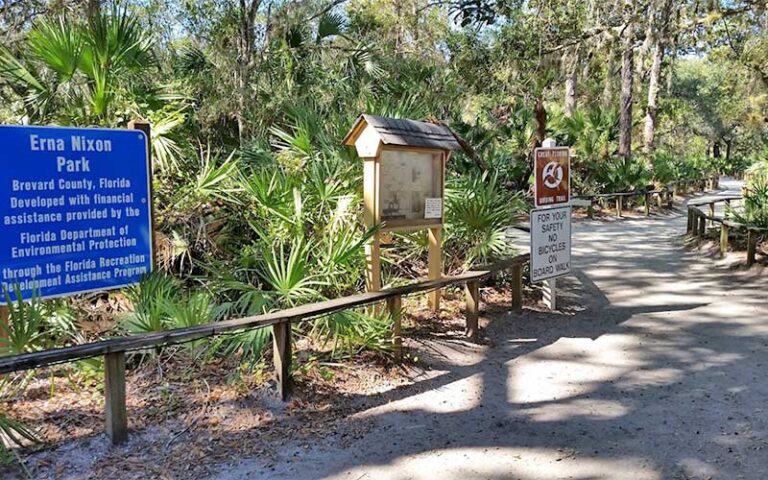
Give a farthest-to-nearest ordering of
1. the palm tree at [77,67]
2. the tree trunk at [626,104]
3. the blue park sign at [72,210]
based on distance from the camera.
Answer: the tree trunk at [626,104] < the palm tree at [77,67] < the blue park sign at [72,210]

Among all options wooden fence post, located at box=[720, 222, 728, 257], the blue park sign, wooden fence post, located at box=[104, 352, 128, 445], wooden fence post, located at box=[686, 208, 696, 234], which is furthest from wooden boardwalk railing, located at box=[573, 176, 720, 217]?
wooden fence post, located at box=[104, 352, 128, 445]

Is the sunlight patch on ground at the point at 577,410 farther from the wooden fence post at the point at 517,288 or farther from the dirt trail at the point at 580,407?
the wooden fence post at the point at 517,288

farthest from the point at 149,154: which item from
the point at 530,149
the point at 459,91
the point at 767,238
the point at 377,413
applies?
the point at 530,149

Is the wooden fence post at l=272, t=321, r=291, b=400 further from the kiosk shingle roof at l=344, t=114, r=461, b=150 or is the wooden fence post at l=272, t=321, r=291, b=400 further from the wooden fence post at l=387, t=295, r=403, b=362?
the kiosk shingle roof at l=344, t=114, r=461, b=150

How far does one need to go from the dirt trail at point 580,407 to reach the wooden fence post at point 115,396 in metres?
0.72

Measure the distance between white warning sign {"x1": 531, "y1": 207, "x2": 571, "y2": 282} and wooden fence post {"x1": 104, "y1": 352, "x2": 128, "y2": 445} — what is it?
4.75 m

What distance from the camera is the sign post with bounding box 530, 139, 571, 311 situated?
7.39 meters

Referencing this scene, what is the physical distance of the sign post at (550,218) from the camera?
24.3 ft

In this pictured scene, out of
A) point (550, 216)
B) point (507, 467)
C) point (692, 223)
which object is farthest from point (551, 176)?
point (692, 223)

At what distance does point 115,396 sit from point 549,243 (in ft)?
17.1

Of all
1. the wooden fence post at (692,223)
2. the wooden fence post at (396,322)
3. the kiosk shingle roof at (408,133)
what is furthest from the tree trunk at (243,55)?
the wooden fence post at (692,223)

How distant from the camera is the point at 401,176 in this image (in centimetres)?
636

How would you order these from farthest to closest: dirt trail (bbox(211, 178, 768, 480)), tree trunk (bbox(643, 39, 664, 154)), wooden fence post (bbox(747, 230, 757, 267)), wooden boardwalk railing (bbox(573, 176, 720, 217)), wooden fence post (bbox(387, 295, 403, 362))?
tree trunk (bbox(643, 39, 664, 154)), wooden boardwalk railing (bbox(573, 176, 720, 217)), wooden fence post (bbox(747, 230, 757, 267)), wooden fence post (bbox(387, 295, 403, 362)), dirt trail (bbox(211, 178, 768, 480))

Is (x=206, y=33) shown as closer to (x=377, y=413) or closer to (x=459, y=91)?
(x=459, y=91)
